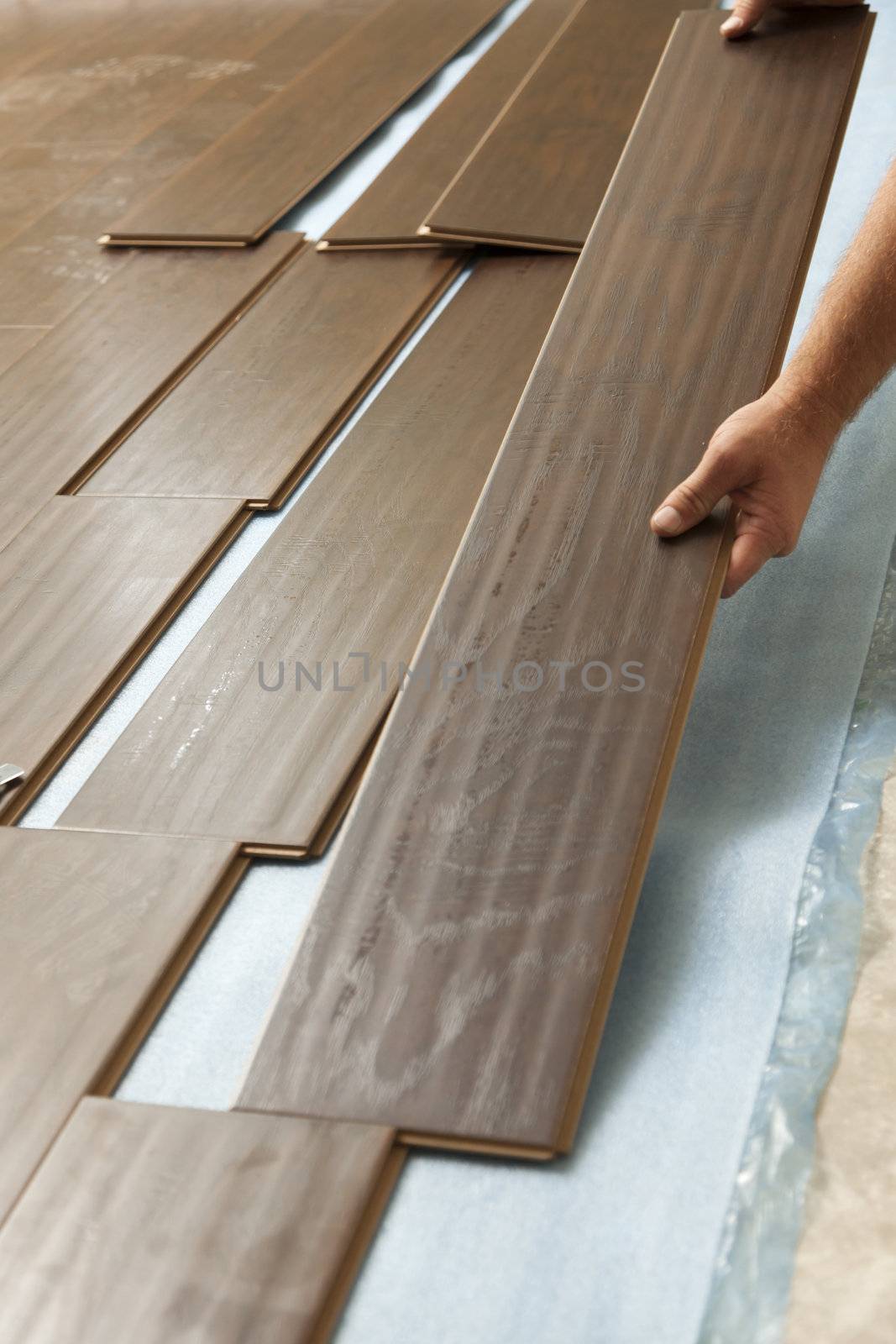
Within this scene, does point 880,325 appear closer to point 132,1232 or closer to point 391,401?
point 391,401

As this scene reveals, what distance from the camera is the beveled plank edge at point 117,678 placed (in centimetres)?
184

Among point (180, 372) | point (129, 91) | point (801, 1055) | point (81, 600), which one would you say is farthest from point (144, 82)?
point (801, 1055)

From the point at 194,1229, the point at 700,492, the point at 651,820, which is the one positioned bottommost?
the point at 194,1229

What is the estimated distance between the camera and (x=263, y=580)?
84.4 inches

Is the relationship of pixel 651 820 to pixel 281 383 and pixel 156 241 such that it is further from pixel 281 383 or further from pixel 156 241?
pixel 156 241

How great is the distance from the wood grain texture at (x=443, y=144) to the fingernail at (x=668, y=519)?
64.8 inches

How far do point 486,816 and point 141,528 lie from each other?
Answer: 3.69 ft

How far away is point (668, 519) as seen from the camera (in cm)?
171

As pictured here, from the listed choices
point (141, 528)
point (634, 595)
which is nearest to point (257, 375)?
point (141, 528)

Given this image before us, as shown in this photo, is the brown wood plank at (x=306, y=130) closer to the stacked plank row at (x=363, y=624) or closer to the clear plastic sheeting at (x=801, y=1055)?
the stacked plank row at (x=363, y=624)

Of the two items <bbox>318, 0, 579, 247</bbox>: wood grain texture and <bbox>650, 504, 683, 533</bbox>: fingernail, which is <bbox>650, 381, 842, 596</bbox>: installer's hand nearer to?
<bbox>650, 504, 683, 533</bbox>: fingernail

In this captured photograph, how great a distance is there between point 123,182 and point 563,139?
132cm

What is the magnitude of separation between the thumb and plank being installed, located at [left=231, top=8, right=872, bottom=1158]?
3 centimetres

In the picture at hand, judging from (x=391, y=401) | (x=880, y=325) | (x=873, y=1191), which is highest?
(x=391, y=401)
